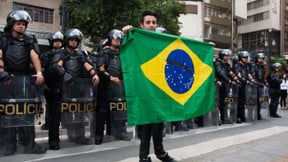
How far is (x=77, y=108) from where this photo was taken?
23.1ft

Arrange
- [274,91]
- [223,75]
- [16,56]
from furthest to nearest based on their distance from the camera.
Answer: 1. [274,91]
2. [223,75]
3. [16,56]

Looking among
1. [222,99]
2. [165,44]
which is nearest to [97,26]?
[222,99]

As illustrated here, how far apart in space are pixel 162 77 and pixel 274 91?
9099mm

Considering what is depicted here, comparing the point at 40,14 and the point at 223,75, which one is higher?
the point at 40,14

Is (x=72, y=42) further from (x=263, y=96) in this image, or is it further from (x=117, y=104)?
(x=263, y=96)

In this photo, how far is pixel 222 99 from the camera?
10.8m

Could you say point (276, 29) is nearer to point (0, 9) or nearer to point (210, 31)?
point (210, 31)

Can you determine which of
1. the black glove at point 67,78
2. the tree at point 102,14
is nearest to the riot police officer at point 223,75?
the black glove at point 67,78

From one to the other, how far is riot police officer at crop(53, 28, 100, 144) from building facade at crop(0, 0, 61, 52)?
22200 mm

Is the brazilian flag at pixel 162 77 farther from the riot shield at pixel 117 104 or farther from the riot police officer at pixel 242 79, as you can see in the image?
the riot police officer at pixel 242 79

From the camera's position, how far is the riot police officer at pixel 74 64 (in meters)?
6.99

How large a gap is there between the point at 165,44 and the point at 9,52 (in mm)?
2274

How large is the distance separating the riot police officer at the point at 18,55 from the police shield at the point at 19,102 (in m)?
0.08

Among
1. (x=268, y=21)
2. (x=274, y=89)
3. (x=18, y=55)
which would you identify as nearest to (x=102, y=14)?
(x=274, y=89)
